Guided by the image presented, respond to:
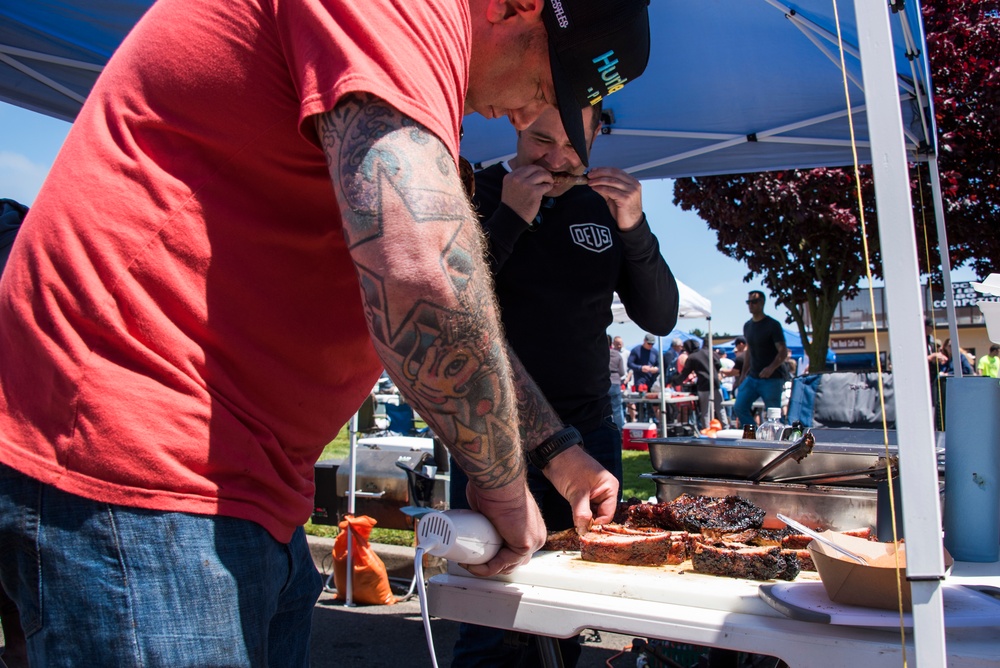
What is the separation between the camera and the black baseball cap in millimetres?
1119

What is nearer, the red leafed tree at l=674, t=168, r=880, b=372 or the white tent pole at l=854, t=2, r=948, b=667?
the white tent pole at l=854, t=2, r=948, b=667

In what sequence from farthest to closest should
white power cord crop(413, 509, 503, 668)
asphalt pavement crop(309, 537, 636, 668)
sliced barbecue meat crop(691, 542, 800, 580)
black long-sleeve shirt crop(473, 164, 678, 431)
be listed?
asphalt pavement crop(309, 537, 636, 668)
black long-sleeve shirt crop(473, 164, 678, 431)
sliced barbecue meat crop(691, 542, 800, 580)
white power cord crop(413, 509, 503, 668)

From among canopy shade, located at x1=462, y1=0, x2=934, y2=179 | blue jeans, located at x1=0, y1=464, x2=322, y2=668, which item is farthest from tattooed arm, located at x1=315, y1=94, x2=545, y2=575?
canopy shade, located at x1=462, y1=0, x2=934, y2=179

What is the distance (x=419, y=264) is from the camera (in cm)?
88

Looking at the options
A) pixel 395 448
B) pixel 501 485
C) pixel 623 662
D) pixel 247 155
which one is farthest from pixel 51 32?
pixel 623 662

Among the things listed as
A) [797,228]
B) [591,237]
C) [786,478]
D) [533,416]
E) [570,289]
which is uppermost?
[797,228]

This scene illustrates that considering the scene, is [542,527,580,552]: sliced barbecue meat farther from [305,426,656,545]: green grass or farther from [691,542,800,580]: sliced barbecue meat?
[305,426,656,545]: green grass

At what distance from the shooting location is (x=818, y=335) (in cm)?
1022

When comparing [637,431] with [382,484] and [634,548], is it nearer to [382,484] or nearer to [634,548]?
[382,484]

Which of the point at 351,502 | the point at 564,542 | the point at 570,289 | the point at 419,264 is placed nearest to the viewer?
the point at 419,264

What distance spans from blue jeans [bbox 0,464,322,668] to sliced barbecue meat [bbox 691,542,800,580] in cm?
94

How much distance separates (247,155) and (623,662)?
349cm

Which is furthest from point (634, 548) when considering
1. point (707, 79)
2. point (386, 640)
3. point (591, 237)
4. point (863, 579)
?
point (707, 79)

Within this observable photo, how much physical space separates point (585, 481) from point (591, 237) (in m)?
0.99
